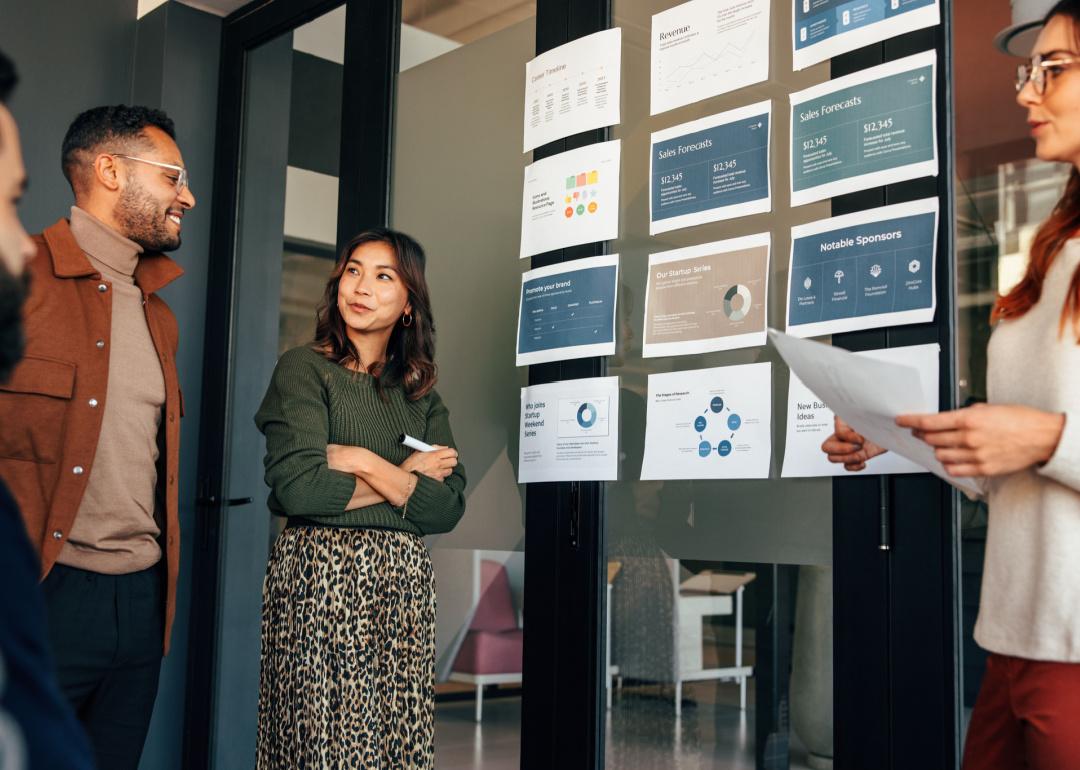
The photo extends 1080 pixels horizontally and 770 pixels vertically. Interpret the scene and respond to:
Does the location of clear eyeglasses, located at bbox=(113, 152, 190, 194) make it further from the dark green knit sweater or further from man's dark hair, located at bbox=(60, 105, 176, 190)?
the dark green knit sweater

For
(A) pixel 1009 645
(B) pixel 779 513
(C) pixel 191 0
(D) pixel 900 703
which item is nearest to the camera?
(A) pixel 1009 645

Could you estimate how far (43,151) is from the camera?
3.88m

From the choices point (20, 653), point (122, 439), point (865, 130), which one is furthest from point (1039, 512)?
point (122, 439)

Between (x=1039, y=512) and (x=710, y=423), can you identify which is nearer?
(x=1039, y=512)

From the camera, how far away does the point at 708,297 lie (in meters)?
2.31

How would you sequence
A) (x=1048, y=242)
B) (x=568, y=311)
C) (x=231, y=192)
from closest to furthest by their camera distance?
(x=1048, y=242)
(x=568, y=311)
(x=231, y=192)

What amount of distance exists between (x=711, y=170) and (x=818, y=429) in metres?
0.64

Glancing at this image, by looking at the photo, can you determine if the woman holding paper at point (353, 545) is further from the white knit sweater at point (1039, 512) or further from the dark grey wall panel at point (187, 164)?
the dark grey wall panel at point (187, 164)

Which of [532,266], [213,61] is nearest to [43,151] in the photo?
[213,61]

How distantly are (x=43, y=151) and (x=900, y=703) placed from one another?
3439mm

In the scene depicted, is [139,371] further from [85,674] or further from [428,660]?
[428,660]

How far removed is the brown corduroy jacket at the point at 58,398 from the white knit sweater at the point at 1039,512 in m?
1.74

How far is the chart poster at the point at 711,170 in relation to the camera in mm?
2246

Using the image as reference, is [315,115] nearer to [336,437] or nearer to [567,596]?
[336,437]
